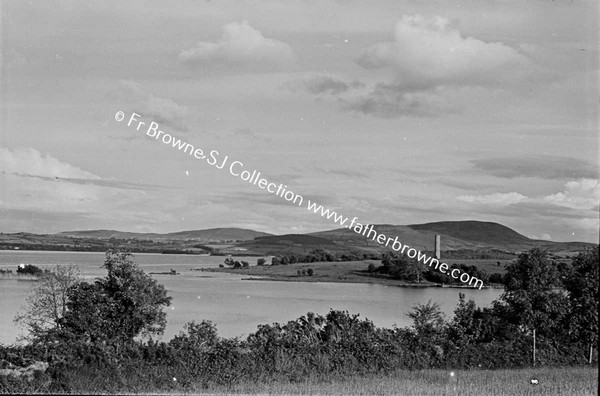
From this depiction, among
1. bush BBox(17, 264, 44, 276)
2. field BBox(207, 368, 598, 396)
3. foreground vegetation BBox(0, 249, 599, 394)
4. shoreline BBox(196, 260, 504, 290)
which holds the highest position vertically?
bush BBox(17, 264, 44, 276)

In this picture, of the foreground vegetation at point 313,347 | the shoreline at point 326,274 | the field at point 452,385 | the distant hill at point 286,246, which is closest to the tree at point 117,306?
the foreground vegetation at point 313,347

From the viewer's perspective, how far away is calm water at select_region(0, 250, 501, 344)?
18766mm

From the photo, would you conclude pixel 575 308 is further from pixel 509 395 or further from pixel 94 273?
pixel 94 273

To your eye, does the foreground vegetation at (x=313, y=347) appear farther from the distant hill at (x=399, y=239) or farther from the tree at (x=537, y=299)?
the distant hill at (x=399, y=239)

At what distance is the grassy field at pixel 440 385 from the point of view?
43.7ft

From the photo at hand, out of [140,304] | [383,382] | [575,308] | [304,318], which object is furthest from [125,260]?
[575,308]

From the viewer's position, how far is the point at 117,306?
→ 582 inches

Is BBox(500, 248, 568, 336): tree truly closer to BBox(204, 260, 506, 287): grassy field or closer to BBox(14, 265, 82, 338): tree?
BBox(14, 265, 82, 338): tree

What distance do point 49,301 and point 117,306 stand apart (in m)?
1.64

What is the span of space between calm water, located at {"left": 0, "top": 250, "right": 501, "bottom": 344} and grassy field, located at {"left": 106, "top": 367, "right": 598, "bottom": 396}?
3470mm

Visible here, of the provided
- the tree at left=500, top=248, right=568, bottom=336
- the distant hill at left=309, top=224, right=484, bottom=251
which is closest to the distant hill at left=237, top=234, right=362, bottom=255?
the distant hill at left=309, top=224, right=484, bottom=251

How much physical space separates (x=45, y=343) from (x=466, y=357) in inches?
355

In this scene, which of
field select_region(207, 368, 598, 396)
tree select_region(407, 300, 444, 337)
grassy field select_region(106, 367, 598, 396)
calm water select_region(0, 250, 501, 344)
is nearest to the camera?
grassy field select_region(106, 367, 598, 396)

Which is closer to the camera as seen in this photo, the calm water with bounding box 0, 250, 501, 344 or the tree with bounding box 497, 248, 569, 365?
the tree with bounding box 497, 248, 569, 365
